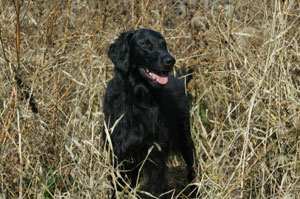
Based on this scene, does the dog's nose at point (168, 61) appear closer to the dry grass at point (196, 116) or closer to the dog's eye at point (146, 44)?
the dog's eye at point (146, 44)

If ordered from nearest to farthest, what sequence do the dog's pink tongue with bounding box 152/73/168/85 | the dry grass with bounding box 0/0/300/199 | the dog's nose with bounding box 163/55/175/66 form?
the dry grass with bounding box 0/0/300/199 < the dog's nose with bounding box 163/55/175/66 < the dog's pink tongue with bounding box 152/73/168/85

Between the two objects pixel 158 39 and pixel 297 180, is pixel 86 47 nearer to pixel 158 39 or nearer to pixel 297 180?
pixel 158 39

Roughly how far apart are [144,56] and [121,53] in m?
0.22

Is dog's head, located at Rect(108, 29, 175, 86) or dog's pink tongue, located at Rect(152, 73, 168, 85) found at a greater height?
dog's head, located at Rect(108, 29, 175, 86)

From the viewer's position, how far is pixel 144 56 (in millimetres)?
3324

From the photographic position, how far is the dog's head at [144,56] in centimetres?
321

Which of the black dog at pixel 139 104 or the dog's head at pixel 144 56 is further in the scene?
the black dog at pixel 139 104

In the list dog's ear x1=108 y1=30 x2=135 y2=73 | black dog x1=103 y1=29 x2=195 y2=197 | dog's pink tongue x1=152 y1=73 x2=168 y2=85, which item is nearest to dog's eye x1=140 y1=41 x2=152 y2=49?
black dog x1=103 y1=29 x2=195 y2=197

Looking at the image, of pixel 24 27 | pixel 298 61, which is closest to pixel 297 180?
pixel 298 61

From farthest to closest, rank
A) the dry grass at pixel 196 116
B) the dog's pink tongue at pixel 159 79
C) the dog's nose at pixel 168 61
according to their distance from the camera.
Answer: the dog's pink tongue at pixel 159 79 → the dog's nose at pixel 168 61 → the dry grass at pixel 196 116

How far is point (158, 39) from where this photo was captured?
3420 mm

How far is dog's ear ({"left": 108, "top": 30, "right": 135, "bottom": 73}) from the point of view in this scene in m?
3.34

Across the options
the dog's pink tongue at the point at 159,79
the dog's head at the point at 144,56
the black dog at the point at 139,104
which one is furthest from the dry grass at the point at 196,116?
the dog's pink tongue at the point at 159,79

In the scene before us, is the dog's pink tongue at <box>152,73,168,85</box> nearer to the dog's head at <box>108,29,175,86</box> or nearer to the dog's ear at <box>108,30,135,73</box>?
the dog's head at <box>108,29,175,86</box>
